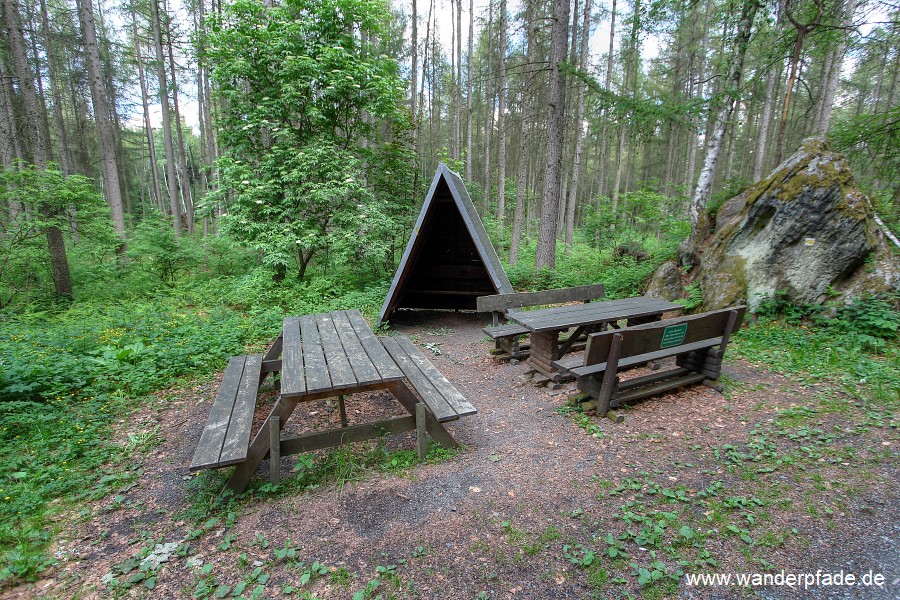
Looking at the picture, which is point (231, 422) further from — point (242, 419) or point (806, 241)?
point (806, 241)

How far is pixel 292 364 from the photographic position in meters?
3.02

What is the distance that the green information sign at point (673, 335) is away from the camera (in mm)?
3662

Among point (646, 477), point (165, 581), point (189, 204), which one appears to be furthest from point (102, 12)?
point (646, 477)

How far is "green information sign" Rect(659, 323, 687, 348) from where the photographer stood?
3662mm

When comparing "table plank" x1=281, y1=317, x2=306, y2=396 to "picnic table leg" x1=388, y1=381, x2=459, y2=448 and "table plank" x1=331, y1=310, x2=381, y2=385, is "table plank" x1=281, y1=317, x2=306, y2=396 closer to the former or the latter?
"table plank" x1=331, y1=310, x2=381, y2=385

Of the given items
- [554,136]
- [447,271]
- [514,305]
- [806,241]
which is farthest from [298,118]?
[806,241]

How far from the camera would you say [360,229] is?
8883mm

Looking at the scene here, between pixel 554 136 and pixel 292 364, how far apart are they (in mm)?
8171

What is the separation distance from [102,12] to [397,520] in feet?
92.3

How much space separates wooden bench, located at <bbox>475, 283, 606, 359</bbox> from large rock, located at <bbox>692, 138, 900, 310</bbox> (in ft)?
7.53

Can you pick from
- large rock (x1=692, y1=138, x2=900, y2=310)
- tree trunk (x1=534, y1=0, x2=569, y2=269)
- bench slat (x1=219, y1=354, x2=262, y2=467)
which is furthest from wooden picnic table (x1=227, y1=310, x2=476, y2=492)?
tree trunk (x1=534, y1=0, x2=569, y2=269)

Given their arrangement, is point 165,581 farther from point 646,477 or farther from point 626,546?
point 646,477

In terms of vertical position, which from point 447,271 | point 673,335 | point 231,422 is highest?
point 447,271

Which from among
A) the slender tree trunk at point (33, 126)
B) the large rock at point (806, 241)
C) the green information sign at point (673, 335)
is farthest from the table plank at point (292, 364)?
the slender tree trunk at point (33, 126)
